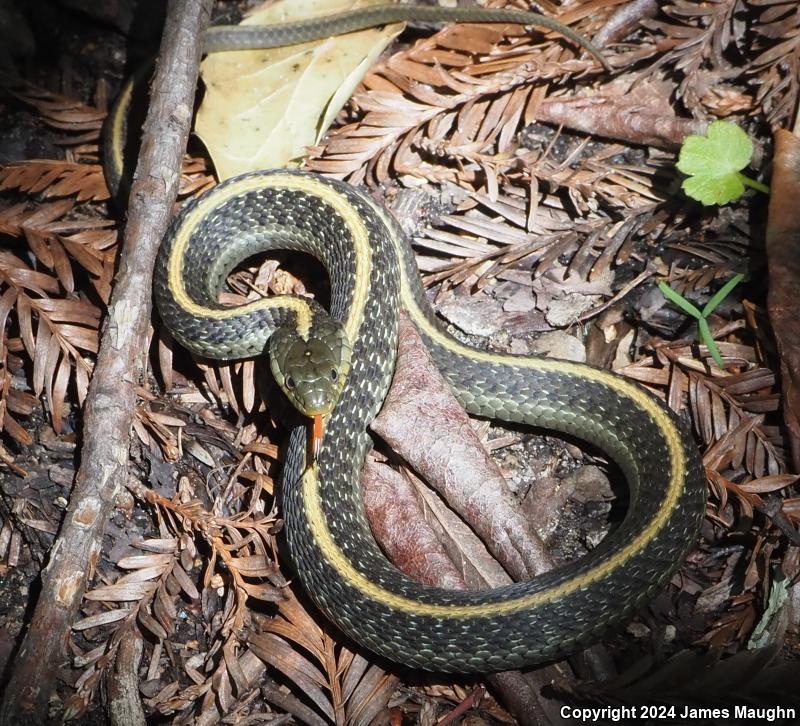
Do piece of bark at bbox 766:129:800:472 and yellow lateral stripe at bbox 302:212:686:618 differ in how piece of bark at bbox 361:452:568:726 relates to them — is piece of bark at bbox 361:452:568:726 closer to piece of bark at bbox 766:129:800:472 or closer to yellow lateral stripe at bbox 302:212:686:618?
yellow lateral stripe at bbox 302:212:686:618

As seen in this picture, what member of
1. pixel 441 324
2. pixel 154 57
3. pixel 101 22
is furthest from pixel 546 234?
pixel 101 22

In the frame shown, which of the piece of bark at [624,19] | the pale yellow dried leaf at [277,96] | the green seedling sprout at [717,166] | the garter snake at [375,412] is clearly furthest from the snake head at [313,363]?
the piece of bark at [624,19]

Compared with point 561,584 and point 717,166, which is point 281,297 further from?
point 717,166

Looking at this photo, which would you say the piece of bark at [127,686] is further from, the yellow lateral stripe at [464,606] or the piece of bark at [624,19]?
the piece of bark at [624,19]

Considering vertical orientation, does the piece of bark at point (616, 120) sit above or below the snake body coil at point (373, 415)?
above

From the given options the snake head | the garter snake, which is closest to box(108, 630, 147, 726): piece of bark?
the garter snake

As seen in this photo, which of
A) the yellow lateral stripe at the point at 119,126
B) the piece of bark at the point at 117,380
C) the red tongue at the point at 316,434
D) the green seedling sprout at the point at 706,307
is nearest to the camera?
the piece of bark at the point at 117,380

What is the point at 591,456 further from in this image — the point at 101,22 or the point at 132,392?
the point at 101,22
